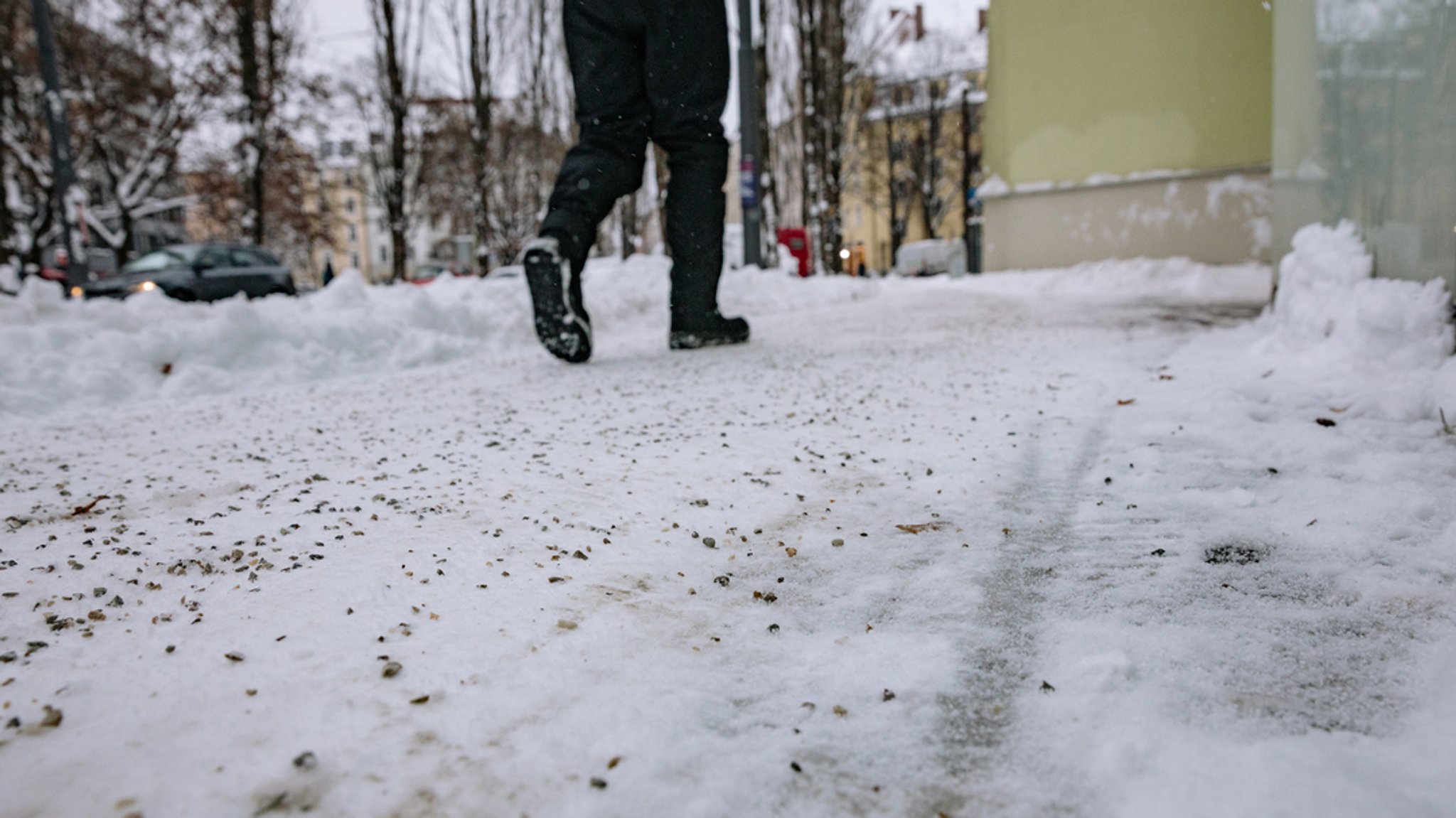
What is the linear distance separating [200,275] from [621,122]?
12501 mm

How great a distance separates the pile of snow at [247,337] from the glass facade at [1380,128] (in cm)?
332

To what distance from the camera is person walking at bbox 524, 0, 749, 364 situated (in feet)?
11.3

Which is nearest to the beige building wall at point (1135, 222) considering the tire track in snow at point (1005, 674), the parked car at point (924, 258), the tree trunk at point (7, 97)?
the tire track in snow at point (1005, 674)

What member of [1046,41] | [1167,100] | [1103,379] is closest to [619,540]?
[1103,379]

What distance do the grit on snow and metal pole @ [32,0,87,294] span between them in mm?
11544

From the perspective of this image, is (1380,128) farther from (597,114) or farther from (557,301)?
(557,301)

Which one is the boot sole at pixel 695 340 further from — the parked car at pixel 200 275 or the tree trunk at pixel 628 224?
the tree trunk at pixel 628 224

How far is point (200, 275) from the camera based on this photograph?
13.4 metres

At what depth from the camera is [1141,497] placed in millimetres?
1642

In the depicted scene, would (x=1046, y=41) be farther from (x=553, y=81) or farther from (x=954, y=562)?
(x=553, y=81)

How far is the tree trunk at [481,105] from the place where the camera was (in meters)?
19.8

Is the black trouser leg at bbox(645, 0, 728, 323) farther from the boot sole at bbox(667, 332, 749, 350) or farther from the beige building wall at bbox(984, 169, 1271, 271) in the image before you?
the beige building wall at bbox(984, 169, 1271, 271)

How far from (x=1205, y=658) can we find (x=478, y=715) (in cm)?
83

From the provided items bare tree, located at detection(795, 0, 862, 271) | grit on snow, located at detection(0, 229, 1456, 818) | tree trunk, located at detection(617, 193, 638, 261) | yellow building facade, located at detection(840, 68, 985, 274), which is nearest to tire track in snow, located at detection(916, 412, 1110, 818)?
grit on snow, located at detection(0, 229, 1456, 818)
